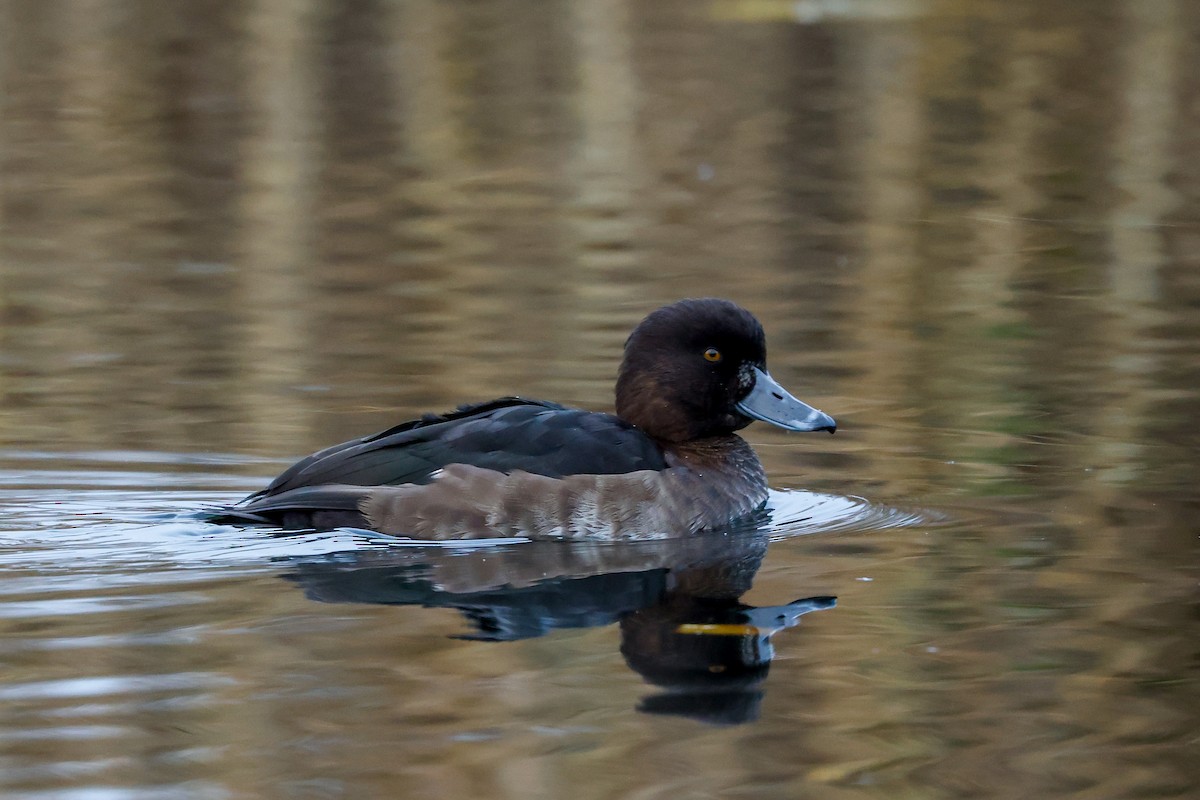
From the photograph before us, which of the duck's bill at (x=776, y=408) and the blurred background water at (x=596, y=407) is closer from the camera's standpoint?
the blurred background water at (x=596, y=407)

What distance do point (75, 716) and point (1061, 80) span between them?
65.8 ft

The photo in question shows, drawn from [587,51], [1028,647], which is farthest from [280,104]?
[1028,647]

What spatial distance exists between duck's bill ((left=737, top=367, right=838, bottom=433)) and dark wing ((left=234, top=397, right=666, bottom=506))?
708mm

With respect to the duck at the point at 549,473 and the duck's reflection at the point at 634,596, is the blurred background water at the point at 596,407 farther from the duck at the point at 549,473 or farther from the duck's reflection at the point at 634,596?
the duck at the point at 549,473

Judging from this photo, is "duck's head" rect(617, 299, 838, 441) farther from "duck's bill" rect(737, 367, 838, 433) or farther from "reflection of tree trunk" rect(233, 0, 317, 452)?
"reflection of tree trunk" rect(233, 0, 317, 452)

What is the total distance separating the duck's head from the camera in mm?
7613

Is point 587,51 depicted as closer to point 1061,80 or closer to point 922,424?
point 1061,80

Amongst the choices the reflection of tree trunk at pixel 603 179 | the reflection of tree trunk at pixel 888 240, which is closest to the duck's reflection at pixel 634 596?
the reflection of tree trunk at pixel 888 240

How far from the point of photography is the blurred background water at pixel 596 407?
4.77 metres

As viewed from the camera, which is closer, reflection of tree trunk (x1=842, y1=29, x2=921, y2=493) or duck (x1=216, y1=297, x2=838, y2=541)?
duck (x1=216, y1=297, x2=838, y2=541)

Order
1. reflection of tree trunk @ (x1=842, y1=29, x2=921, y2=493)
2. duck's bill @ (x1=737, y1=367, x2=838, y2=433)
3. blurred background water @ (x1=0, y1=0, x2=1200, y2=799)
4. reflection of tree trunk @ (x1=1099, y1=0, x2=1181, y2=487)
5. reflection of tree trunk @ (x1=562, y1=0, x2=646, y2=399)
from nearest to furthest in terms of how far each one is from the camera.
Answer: blurred background water @ (x1=0, y1=0, x2=1200, y2=799) → duck's bill @ (x1=737, y1=367, x2=838, y2=433) → reflection of tree trunk @ (x1=1099, y1=0, x2=1181, y2=487) → reflection of tree trunk @ (x1=842, y1=29, x2=921, y2=493) → reflection of tree trunk @ (x1=562, y1=0, x2=646, y2=399)

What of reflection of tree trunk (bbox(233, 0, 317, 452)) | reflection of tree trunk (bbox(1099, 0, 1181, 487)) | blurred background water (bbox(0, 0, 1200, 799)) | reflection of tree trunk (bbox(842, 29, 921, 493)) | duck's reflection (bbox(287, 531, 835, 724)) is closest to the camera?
→ blurred background water (bbox(0, 0, 1200, 799))

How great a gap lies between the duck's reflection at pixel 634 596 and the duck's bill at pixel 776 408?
2.02 feet

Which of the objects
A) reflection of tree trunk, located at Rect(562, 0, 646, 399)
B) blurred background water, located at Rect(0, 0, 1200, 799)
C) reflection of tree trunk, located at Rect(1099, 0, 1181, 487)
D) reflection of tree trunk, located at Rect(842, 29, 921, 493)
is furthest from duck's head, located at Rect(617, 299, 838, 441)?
reflection of tree trunk, located at Rect(562, 0, 646, 399)
